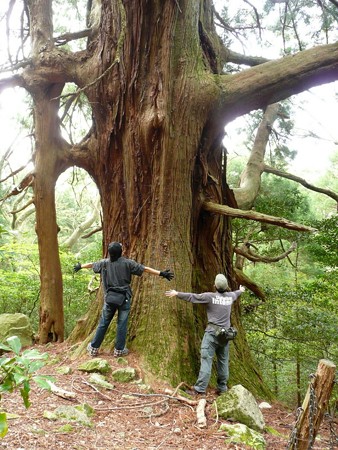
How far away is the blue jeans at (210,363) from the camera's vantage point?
4410mm

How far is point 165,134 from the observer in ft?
17.5

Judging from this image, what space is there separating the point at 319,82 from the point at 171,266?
3.11 m

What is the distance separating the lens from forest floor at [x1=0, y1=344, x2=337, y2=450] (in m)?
2.78

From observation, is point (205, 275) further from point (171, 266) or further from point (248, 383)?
point (248, 383)

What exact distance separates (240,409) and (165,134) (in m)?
3.40

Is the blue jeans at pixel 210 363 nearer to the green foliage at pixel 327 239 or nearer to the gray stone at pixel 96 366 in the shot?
the gray stone at pixel 96 366

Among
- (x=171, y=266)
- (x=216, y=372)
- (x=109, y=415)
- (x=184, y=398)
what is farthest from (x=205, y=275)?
(x=109, y=415)

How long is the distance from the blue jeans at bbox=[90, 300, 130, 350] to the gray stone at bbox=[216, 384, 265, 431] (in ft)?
4.37

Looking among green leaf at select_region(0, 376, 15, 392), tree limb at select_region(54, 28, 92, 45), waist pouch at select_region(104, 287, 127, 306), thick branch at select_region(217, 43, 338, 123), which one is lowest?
waist pouch at select_region(104, 287, 127, 306)

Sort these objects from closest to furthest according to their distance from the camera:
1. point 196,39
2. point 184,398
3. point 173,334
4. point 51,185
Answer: point 184,398, point 173,334, point 196,39, point 51,185

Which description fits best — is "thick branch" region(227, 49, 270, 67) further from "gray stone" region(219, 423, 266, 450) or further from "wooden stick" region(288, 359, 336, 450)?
"gray stone" region(219, 423, 266, 450)

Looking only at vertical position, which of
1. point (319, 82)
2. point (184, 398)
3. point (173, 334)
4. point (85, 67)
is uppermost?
point (85, 67)

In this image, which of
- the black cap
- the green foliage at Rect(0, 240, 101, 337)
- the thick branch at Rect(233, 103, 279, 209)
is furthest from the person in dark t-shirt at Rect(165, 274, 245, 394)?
the green foliage at Rect(0, 240, 101, 337)

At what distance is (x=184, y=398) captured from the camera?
13.1ft
